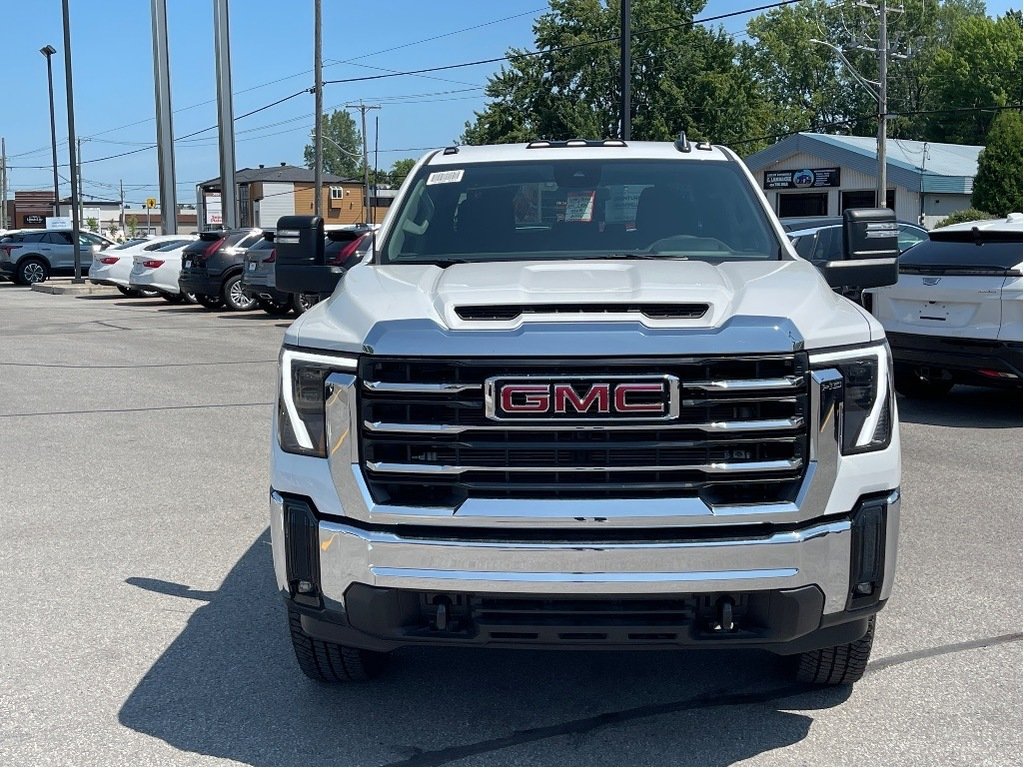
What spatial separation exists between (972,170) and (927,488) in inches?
1836

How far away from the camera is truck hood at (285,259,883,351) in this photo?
362 centimetres

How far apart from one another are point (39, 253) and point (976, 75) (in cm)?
6248

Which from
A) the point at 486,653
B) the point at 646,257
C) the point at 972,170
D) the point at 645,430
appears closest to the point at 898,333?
the point at 646,257

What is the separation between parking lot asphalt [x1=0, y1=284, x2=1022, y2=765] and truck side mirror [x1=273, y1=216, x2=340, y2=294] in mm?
1384

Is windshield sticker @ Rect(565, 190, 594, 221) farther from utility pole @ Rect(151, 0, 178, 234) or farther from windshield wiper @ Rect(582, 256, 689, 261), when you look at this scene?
utility pole @ Rect(151, 0, 178, 234)

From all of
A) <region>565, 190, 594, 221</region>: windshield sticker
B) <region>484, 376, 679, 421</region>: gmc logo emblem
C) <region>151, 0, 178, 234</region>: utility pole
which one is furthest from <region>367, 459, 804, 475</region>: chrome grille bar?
<region>151, 0, 178, 234</region>: utility pole

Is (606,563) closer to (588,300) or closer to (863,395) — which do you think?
(588,300)

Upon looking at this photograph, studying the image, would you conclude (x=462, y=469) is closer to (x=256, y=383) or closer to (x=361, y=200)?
(x=256, y=383)

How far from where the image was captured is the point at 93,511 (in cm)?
713

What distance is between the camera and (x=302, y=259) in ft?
17.9

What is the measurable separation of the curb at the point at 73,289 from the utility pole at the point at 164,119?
17.7ft

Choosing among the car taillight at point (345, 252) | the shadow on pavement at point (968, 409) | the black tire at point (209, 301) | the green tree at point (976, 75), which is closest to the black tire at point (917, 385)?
the shadow on pavement at point (968, 409)

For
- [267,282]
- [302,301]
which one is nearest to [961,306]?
[302,301]

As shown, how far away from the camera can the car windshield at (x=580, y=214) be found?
5.08m
